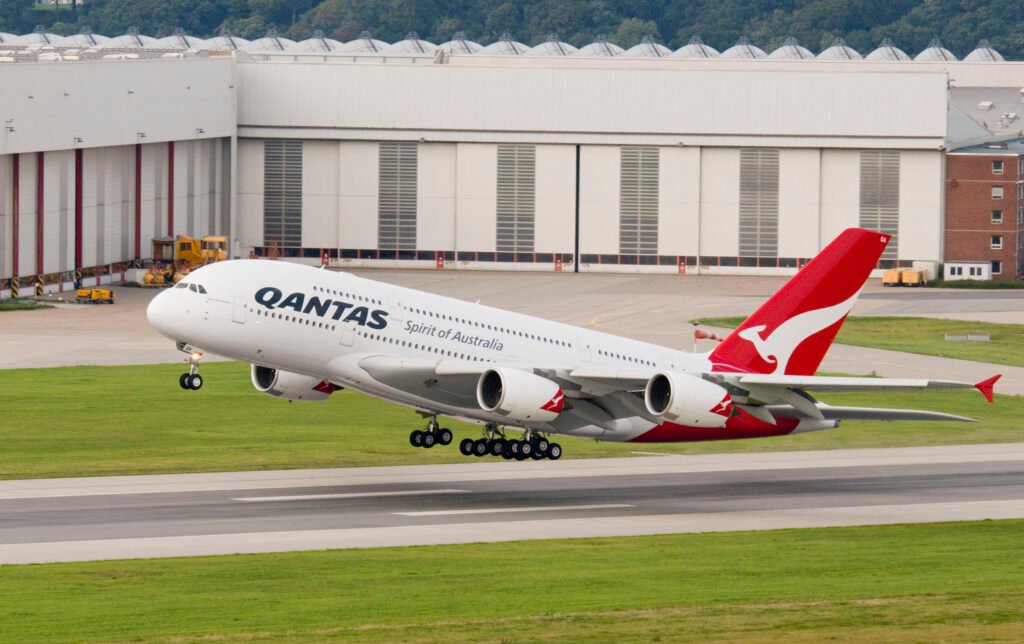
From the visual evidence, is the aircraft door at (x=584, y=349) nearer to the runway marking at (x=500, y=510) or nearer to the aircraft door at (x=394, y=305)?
the runway marking at (x=500, y=510)

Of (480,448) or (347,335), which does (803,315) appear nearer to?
(480,448)

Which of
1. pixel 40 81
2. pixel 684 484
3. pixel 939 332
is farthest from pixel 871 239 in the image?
pixel 40 81

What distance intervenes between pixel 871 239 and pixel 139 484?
29.8m

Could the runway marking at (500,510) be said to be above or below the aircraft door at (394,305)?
below

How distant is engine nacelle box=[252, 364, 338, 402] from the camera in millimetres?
70750

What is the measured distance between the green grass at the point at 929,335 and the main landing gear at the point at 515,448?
57.6m

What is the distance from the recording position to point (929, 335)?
134125mm

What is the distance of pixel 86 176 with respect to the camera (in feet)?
482

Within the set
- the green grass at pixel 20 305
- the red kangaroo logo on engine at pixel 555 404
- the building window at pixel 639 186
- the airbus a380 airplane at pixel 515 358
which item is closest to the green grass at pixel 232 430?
the airbus a380 airplane at pixel 515 358

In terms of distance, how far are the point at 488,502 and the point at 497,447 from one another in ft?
6.91

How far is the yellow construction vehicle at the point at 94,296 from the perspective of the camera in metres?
142

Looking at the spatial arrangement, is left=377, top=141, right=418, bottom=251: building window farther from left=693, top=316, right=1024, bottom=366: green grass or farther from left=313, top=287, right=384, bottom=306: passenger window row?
left=313, top=287, right=384, bottom=306: passenger window row

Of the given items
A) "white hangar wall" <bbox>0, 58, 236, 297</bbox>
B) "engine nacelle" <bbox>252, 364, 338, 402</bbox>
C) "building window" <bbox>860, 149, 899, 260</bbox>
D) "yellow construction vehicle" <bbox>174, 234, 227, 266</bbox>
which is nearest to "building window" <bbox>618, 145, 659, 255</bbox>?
"building window" <bbox>860, 149, 899, 260</bbox>

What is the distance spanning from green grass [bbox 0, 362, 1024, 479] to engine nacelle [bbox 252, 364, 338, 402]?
673 cm
